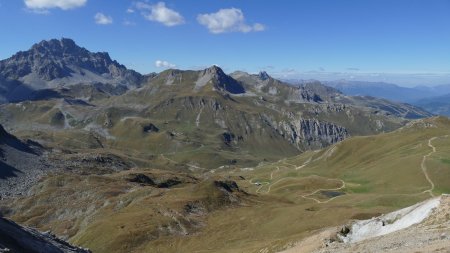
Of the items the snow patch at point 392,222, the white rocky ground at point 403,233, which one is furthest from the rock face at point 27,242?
the snow patch at point 392,222

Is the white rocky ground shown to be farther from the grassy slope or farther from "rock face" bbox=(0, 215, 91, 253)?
"rock face" bbox=(0, 215, 91, 253)

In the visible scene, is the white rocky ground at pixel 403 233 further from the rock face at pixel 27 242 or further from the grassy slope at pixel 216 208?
the rock face at pixel 27 242

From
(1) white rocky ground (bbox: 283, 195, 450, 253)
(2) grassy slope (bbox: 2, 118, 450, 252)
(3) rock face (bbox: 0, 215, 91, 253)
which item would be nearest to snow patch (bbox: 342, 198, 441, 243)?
(1) white rocky ground (bbox: 283, 195, 450, 253)

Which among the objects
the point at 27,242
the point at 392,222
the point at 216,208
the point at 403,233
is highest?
the point at 403,233

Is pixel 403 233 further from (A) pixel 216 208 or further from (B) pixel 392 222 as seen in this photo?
(A) pixel 216 208

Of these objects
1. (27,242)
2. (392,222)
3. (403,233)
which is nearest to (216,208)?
(392,222)
